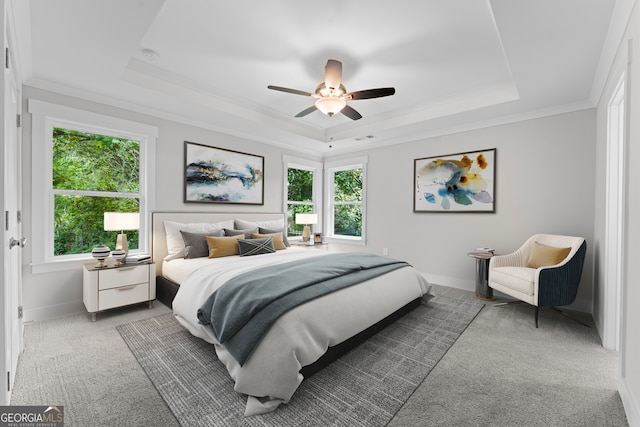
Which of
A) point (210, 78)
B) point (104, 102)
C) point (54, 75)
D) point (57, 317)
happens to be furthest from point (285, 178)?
point (57, 317)

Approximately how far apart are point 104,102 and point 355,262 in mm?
3425

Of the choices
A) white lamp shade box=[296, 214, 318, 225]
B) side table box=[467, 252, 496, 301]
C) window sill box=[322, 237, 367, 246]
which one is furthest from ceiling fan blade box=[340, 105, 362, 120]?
window sill box=[322, 237, 367, 246]

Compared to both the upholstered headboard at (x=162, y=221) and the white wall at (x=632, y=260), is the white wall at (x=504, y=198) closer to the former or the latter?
the white wall at (x=632, y=260)

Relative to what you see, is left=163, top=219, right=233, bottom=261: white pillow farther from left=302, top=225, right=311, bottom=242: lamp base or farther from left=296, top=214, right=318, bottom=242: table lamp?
left=302, top=225, right=311, bottom=242: lamp base

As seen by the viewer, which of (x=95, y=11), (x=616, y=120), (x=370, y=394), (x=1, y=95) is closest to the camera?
(x=1, y=95)

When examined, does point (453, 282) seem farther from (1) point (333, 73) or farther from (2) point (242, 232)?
(1) point (333, 73)

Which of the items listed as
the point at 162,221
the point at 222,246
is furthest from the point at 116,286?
the point at 222,246

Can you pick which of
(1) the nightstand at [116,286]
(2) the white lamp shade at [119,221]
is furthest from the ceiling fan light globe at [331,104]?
(1) the nightstand at [116,286]

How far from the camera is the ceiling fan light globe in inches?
115

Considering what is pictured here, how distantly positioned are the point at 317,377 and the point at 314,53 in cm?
281

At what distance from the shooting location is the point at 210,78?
130 inches

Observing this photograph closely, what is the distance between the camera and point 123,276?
308 centimetres

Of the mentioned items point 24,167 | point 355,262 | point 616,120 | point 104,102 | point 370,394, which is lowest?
point 370,394

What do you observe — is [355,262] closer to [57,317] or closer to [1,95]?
[1,95]
